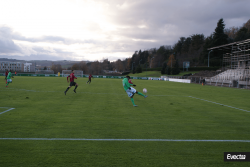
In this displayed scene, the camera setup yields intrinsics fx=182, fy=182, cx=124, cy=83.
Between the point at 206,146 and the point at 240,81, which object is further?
the point at 240,81

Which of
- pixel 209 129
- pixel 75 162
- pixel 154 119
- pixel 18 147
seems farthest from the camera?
pixel 154 119

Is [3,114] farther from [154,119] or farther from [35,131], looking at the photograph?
[154,119]

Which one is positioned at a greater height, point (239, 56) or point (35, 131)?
point (239, 56)

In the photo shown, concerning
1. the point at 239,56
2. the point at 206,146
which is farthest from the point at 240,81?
the point at 206,146

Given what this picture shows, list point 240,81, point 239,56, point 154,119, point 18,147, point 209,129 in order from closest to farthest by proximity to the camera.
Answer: point 18,147
point 209,129
point 154,119
point 240,81
point 239,56

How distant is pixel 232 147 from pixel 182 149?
1.54 m

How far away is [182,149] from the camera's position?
5.14 m

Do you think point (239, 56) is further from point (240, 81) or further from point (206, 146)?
point (206, 146)

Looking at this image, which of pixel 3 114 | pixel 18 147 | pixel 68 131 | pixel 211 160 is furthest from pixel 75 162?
pixel 3 114

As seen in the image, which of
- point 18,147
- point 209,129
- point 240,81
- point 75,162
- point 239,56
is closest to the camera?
point 75,162

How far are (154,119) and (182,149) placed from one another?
3.60 m

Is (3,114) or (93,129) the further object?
(3,114)

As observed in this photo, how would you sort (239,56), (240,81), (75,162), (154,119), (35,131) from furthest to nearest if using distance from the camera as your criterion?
(239,56), (240,81), (154,119), (35,131), (75,162)

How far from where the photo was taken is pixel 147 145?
5.40 m
